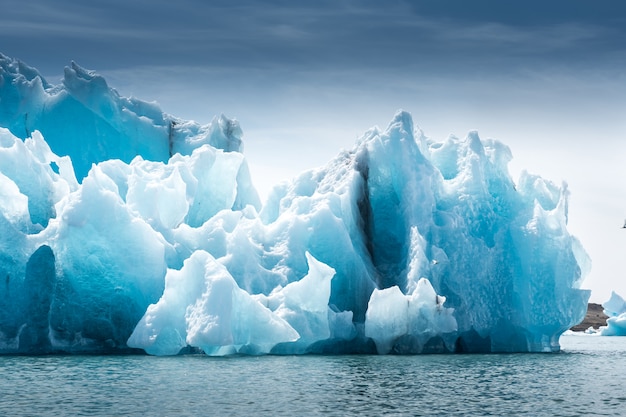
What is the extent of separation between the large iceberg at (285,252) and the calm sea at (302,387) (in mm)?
1527

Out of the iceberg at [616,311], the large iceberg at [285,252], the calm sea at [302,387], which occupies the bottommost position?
the calm sea at [302,387]

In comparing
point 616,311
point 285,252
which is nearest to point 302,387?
point 285,252

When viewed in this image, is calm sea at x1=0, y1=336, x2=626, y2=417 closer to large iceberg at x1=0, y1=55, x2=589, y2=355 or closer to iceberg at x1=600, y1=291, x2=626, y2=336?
large iceberg at x1=0, y1=55, x2=589, y2=355

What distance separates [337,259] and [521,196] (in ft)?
26.2

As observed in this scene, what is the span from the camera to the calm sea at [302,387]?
1684 centimetres

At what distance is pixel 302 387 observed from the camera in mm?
20109

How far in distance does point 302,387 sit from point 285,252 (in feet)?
34.4

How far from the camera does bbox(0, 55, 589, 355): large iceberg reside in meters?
27.0

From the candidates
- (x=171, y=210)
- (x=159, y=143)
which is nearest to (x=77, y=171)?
(x=159, y=143)

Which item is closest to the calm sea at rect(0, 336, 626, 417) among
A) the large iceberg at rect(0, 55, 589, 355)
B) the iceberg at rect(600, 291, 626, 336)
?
the large iceberg at rect(0, 55, 589, 355)

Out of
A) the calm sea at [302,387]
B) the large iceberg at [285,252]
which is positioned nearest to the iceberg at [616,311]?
the large iceberg at [285,252]

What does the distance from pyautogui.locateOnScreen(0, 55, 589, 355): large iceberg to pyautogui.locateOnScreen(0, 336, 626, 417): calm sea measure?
153 cm

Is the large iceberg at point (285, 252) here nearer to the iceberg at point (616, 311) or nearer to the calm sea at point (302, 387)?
the calm sea at point (302, 387)

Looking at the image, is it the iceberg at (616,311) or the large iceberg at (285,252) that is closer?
the large iceberg at (285,252)
